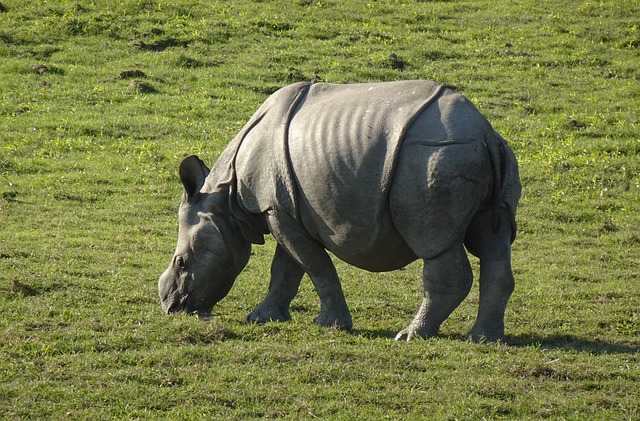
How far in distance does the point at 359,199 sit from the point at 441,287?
3.31ft

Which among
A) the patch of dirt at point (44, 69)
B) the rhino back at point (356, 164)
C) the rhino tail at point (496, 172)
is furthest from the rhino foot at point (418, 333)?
the patch of dirt at point (44, 69)

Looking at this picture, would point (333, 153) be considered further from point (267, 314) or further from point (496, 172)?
point (267, 314)

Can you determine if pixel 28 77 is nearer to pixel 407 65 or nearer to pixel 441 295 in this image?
pixel 407 65

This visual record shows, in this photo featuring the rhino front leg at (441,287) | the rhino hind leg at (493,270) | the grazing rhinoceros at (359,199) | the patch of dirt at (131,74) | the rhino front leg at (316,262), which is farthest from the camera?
the patch of dirt at (131,74)

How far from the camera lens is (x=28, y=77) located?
2153 centimetres

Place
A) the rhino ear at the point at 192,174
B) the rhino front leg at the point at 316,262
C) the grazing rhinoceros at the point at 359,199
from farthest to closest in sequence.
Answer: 1. the rhino ear at the point at 192,174
2. the rhino front leg at the point at 316,262
3. the grazing rhinoceros at the point at 359,199

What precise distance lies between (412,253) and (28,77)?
44.3 feet

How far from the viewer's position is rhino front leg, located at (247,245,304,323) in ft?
35.2

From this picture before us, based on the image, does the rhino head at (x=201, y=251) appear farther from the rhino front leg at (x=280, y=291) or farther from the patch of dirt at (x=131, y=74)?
the patch of dirt at (x=131, y=74)

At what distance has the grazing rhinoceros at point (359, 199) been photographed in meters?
9.32

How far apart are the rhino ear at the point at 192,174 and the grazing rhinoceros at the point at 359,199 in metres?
0.01

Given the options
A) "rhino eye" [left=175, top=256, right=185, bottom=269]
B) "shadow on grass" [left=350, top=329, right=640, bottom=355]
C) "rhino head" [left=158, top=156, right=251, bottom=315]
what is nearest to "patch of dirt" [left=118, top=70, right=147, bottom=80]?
"rhino head" [left=158, top=156, right=251, bottom=315]

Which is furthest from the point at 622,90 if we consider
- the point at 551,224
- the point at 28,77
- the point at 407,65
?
the point at 28,77

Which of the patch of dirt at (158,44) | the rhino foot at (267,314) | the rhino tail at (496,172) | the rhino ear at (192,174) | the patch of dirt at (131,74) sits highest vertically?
the rhino tail at (496,172)
